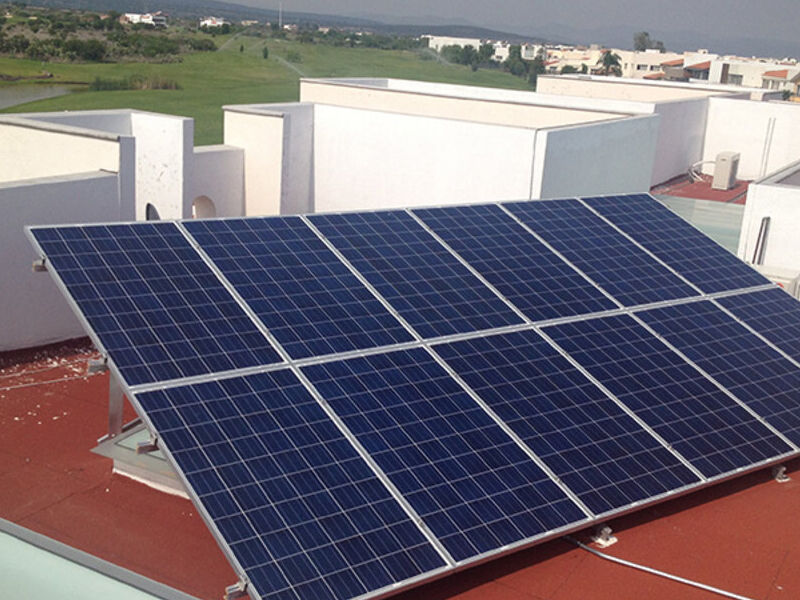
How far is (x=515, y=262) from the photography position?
12.3 m

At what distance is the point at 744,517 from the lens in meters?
10.5

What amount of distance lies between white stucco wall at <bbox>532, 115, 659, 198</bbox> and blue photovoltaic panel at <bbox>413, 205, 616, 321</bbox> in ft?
27.3

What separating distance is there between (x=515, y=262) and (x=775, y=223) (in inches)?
315

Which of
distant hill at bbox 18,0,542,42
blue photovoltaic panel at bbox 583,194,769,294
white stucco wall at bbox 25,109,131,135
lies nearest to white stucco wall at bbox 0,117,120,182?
white stucco wall at bbox 25,109,131,135

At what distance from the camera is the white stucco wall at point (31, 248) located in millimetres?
14945

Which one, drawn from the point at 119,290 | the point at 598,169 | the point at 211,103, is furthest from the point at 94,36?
the point at 119,290

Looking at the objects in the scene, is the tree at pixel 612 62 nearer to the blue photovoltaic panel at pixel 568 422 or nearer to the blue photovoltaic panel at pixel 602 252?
the blue photovoltaic panel at pixel 602 252

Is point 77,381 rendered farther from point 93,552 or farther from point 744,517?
point 744,517

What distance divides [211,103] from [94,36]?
18849mm

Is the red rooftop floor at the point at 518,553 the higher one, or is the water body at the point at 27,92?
the red rooftop floor at the point at 518,553

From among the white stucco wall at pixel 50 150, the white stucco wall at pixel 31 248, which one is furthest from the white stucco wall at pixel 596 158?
the white stucco wall at pixel 31 248

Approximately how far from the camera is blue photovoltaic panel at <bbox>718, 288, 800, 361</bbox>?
506 inches

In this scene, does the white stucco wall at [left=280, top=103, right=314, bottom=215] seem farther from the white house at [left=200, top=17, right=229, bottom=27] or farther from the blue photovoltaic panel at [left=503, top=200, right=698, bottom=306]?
the white house at [left=200, top=17, right=229, bottom=27]

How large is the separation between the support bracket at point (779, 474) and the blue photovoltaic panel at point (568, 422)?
2.06m
